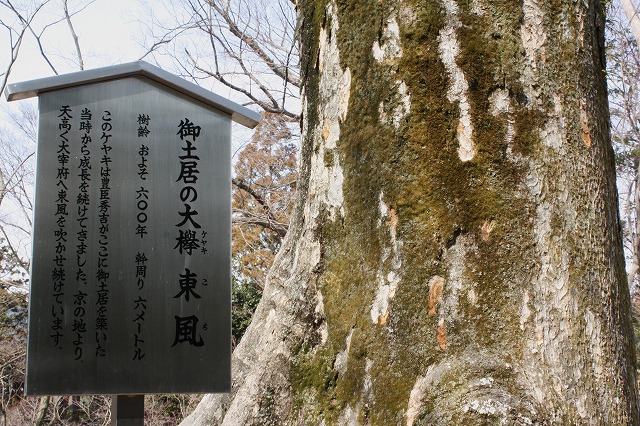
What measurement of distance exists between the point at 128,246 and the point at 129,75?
776mm

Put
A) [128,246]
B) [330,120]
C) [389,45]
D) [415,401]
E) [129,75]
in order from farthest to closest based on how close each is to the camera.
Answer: [129,75] → [128,246] → [330,120] → [389,45] → [415,401]

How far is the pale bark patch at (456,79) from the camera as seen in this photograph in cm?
196

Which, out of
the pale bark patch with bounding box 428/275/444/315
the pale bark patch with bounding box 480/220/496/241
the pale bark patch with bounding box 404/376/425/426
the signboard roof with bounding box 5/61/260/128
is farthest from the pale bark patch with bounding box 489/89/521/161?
the signboard roof with bounding box 5/61/260/128

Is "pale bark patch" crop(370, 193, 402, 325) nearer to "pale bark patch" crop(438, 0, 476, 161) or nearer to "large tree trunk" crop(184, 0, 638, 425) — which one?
"large tree trunk" crop(184, 0, 638, 425)

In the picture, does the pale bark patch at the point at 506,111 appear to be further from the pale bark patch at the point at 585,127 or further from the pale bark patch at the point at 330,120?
the pale bark patch at the point at 330,120

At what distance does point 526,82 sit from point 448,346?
3.04ft

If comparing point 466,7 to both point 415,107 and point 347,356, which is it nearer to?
point 415,107

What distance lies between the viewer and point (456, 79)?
2.01 meters

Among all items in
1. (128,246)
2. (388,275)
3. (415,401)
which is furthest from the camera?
(128,246)

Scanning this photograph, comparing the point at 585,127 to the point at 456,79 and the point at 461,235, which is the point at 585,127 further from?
the point at 461,235

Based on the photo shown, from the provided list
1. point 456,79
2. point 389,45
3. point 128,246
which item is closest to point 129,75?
point 128,246

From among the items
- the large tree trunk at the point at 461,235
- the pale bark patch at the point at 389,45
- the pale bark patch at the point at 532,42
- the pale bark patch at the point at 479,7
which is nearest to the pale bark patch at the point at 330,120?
the large tree trunk at the point at 461,235

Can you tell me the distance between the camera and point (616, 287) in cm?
199

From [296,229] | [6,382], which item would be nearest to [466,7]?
[296,229]
